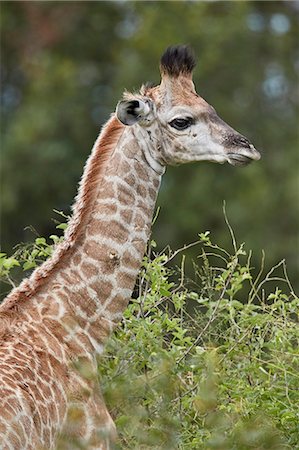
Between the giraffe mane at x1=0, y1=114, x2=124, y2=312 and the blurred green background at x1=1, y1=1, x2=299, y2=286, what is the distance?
19.7 m

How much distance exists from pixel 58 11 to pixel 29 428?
31123 millimetres

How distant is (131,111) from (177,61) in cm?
67

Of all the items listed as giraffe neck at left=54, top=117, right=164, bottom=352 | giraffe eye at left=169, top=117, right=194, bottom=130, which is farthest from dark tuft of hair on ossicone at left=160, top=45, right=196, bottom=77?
giraffe neck at left=54, top=117, right=164, bottom=352

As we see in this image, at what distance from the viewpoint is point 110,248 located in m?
9.78

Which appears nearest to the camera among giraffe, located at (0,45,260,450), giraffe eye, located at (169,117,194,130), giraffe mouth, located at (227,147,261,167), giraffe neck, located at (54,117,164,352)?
giraffe, located at (0,45,260,450)

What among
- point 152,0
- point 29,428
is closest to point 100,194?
point 29,428

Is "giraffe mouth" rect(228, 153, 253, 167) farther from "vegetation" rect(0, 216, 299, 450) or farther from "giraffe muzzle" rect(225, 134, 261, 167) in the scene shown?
"vegetation" rect(0, 216, 299, 450)

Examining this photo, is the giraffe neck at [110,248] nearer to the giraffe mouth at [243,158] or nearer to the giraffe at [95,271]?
the giraffe at [95,271]

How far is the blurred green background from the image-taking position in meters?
32.8

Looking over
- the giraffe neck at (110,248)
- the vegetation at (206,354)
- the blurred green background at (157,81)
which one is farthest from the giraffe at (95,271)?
the blurred green background at (157,81)

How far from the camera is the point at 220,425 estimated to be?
8.77m

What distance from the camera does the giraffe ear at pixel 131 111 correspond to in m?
10.0

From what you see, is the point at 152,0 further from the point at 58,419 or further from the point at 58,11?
the point at 58,419

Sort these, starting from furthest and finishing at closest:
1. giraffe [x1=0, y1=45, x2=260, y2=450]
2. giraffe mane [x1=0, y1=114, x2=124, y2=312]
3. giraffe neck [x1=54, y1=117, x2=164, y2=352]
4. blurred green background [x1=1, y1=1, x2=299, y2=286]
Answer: blurred green background [x1=1, y1=1, x2=299, y2=286] < giraffe neck [x1=54, y1=117, x2=164, y2=352] < giraffe mane [x1=0, y1=114, x2=124, y2=312] < giraffe [x1=0, y1=45, x2=260, y2=450]
